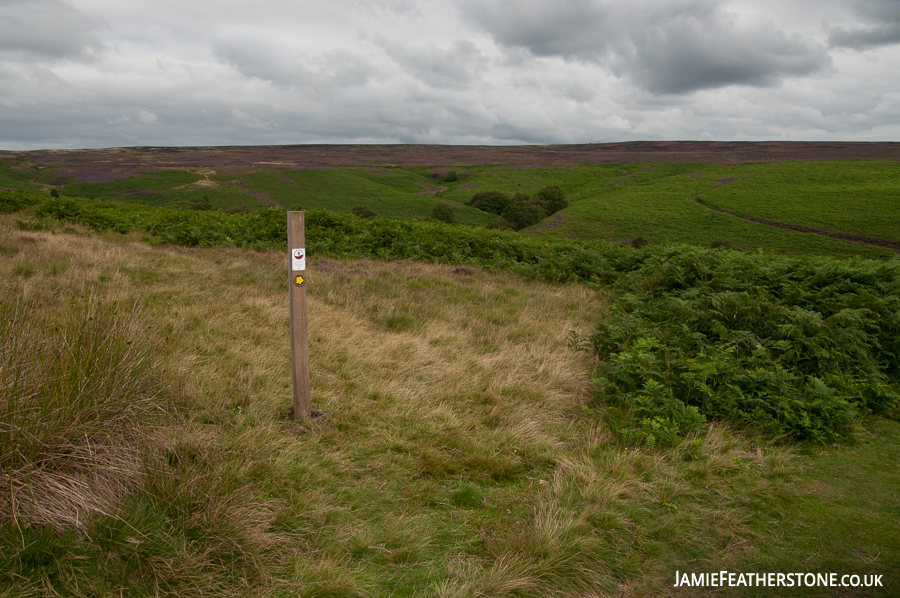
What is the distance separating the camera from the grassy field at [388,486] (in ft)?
9.21

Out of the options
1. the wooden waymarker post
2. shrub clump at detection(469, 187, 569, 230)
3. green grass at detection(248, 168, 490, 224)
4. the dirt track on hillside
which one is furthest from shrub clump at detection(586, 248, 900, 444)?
the dirt track on hillside

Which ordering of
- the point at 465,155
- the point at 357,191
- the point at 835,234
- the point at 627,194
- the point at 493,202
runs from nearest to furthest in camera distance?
the point at 835,234 < the point at 627,194 < the point at 493,202 < the point at 357,191 < the point at 465,155

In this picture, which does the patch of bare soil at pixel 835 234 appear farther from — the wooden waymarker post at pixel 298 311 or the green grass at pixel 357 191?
the wooden waymarker post at pixel 298 311

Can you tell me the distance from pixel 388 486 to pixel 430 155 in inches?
5550

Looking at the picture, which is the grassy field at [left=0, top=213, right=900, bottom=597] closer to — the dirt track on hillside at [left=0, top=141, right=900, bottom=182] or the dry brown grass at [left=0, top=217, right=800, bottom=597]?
the dry brown grass at [left=0, top=217, right=800, bottom=597]


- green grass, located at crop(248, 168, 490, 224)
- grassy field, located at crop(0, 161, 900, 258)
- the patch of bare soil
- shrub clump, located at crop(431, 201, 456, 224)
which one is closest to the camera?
the patch of bare soil

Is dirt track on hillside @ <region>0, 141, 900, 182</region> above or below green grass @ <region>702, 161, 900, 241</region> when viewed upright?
above

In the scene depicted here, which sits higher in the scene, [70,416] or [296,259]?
[296,259]

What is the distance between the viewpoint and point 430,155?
138750mm

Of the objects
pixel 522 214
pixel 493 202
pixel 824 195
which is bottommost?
pixel 522 214

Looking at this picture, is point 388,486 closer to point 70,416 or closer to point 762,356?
point 70,416

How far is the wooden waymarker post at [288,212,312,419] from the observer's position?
4449 mm

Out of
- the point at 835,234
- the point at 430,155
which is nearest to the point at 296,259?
the point at 835,234

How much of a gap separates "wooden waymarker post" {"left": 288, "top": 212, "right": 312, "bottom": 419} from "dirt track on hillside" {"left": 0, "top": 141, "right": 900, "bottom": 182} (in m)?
93.4
